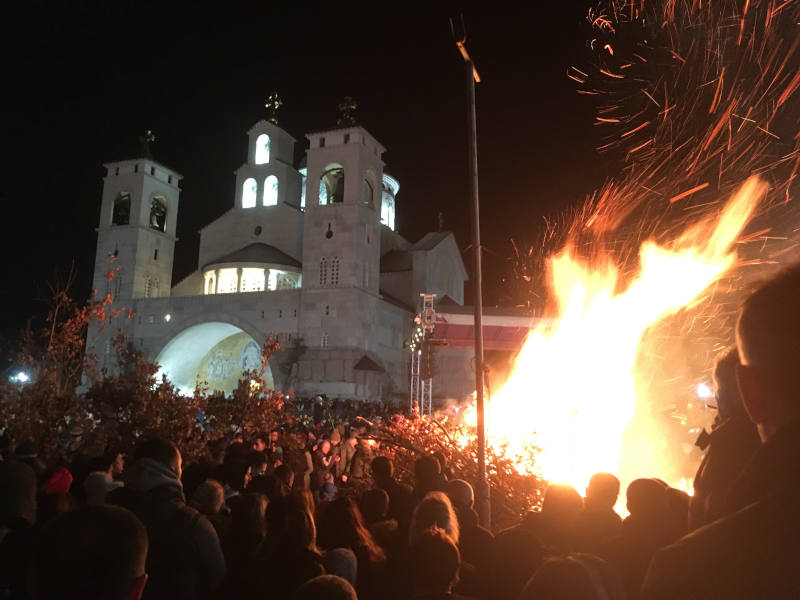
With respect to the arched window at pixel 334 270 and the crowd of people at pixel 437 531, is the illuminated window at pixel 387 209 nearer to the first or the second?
the arched window at pixel 334 270

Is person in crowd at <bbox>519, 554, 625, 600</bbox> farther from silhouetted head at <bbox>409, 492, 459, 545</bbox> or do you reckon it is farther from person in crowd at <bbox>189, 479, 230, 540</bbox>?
person in crowd at <bbox>189, 479, 230, 540</bbox>

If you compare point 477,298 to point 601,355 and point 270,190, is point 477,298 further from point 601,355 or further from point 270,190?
point 270,190

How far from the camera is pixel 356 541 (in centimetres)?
366

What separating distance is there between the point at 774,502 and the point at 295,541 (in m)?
2.53

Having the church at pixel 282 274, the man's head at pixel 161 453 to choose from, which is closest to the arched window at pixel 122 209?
the church at pixel 282 274

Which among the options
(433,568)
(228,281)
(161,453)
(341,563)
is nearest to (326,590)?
(433,568)

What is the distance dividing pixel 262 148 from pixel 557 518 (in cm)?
4966

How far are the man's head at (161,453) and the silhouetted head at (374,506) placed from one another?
138 cm

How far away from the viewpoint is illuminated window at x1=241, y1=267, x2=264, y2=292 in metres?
44.0

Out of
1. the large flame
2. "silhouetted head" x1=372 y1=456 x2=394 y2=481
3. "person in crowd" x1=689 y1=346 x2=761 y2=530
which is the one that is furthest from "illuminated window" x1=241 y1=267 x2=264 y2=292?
"person in crowd" x1=689 y1=346 x2=761 y2=530

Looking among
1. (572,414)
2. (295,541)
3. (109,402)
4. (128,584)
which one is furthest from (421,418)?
(128,584)

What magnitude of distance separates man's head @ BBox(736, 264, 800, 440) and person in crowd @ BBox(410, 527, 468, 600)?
1857mm

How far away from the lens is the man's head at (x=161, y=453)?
12.8ft

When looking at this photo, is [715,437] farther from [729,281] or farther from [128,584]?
[729,281]
